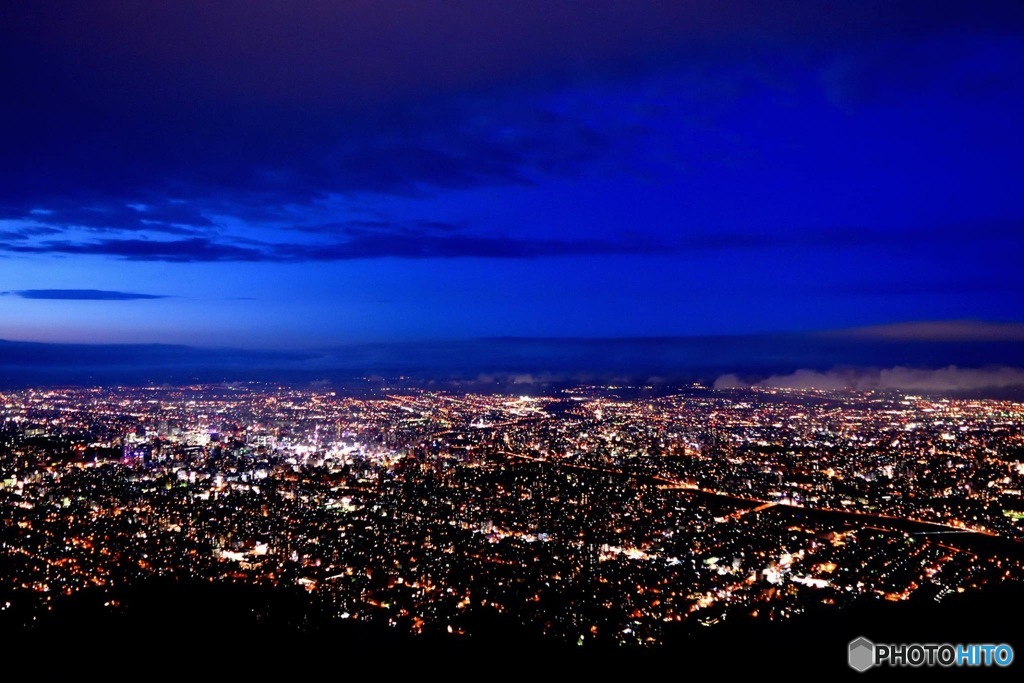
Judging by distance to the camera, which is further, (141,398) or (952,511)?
(141,398)

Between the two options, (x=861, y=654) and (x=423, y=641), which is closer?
(x=861, y=654)

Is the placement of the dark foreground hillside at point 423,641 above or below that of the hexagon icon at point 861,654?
below

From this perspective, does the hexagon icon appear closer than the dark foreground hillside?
Yes

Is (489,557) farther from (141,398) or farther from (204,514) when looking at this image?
(141,398)

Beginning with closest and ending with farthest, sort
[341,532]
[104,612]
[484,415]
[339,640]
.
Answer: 1. [339,640]
2. [104,612]
3. [341,532]
4. [484,415]

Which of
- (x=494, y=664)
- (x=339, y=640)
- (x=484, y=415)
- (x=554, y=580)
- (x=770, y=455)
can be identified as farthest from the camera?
(x=484, y=415)

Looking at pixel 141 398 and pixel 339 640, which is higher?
pixel 141 398

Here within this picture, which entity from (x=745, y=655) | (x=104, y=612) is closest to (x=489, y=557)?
(x=745, y=655)
